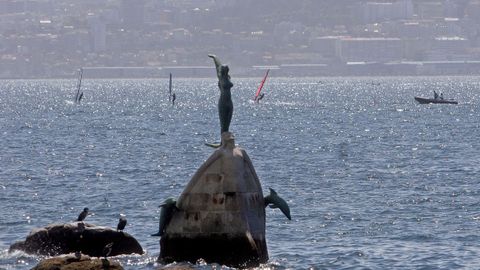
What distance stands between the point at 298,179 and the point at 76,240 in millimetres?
29725

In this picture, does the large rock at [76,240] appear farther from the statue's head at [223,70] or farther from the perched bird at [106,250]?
the statue's head at [223,70]

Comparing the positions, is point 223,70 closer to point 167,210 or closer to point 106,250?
point 167,210

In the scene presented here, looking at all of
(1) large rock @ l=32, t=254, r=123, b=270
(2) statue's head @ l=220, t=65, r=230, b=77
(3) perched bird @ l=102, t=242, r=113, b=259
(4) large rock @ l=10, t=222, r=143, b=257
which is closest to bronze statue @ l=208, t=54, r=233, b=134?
(2) statue's head @ l=220, t=65, r=230, b=77

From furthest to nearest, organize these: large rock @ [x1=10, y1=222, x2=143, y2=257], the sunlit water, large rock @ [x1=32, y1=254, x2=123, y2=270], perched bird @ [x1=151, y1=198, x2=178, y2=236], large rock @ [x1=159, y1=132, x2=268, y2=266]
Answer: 1. the sunlit water
2. large rock @ [x1=10, y1=222, x2=143, y2=257]
3. perched bird @ [x1=151, y1=198, x2=178, y2=236]
4. large rock @ [x1=159, y1=132, x2=268, y2=266]
5. large rock @ [x1=32, y1=254, x2=123, y2=270]

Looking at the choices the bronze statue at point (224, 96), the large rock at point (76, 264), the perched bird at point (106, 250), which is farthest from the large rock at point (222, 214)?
the perched bird at point (106, 250)

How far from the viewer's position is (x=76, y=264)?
3488 centimetres

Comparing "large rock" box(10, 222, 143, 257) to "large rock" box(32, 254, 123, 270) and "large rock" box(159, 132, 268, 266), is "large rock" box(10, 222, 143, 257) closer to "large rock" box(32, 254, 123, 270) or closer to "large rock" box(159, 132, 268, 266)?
"large rock" box(159, 132, 268, 266)

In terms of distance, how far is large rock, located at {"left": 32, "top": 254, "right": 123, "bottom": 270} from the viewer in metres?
34.8

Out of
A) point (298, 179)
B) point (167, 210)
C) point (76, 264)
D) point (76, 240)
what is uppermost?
point (167, 210)

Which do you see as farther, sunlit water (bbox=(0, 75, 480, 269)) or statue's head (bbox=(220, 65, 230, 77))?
sunlit water (bbox=(0, 75, 480, 269))

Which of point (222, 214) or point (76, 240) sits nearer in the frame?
point (222, 214)

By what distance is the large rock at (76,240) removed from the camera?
3994 centimetres

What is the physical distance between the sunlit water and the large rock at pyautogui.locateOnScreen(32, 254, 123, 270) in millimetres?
4002

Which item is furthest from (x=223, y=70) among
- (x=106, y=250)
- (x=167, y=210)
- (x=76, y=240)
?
(x=76, y=240)
